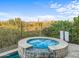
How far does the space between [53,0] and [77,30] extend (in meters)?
1.69

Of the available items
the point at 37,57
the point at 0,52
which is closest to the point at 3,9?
the point at 0,52

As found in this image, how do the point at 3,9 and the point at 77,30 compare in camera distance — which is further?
the point at 77,30

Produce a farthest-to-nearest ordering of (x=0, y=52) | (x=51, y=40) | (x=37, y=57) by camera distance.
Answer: (x=51, y=40) → (x=0, y=52) → (x=37, y=57)

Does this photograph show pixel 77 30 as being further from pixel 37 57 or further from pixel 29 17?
pixel 37 57

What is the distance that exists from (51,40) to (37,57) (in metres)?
1.74

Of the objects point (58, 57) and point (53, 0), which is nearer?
point (58, 57)

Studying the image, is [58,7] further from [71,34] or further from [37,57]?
[37,57]

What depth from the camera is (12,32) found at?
20.5 feet

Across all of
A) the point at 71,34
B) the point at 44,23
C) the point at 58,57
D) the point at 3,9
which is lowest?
the point at 58,57

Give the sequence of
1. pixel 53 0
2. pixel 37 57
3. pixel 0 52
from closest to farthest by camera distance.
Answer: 1. pixel 37 57
2. pixel 0 52
3. pixel 53 0

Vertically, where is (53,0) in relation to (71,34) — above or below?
above

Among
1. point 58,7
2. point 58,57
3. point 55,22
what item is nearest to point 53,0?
point 58,7

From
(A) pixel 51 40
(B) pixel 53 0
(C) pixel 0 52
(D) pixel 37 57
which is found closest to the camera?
(D) pixel 37 57

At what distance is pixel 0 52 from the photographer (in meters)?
5.40
